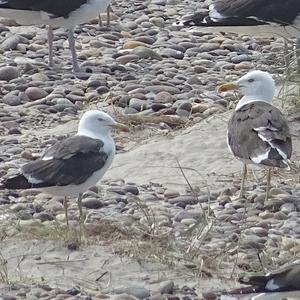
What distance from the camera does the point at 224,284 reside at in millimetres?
7684

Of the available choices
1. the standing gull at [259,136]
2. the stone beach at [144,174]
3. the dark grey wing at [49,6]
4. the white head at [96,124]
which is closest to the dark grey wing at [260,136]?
the standing gull at [259,136]

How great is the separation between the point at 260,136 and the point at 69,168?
1.50m

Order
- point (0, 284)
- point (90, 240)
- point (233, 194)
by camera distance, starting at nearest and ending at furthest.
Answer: point (0, 284) → point (90, 240) → point (233, 194)

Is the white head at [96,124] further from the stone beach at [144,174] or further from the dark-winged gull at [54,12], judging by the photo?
the dark-winged gull at [54,12]

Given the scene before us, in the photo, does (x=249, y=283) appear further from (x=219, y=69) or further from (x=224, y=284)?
(x=219, y=69)

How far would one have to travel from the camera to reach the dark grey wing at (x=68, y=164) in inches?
335

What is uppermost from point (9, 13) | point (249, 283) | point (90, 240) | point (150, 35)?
point (249, 283)

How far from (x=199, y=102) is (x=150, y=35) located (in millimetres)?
3001

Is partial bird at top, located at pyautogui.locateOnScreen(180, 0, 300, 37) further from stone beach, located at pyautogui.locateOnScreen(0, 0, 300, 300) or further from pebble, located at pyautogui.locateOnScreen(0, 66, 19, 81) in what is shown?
pebble, located at pyautogui.locateOnScreen(0, 66, 19, 81)

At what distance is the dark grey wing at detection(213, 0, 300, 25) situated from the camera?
1267 cm

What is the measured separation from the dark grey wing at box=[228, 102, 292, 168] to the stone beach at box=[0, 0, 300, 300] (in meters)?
0.39

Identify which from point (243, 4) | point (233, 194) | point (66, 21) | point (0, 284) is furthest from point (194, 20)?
point (0, 284)

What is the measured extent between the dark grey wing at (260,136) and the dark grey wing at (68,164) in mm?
1071

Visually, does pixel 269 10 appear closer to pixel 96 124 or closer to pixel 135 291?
pixel 96 124
